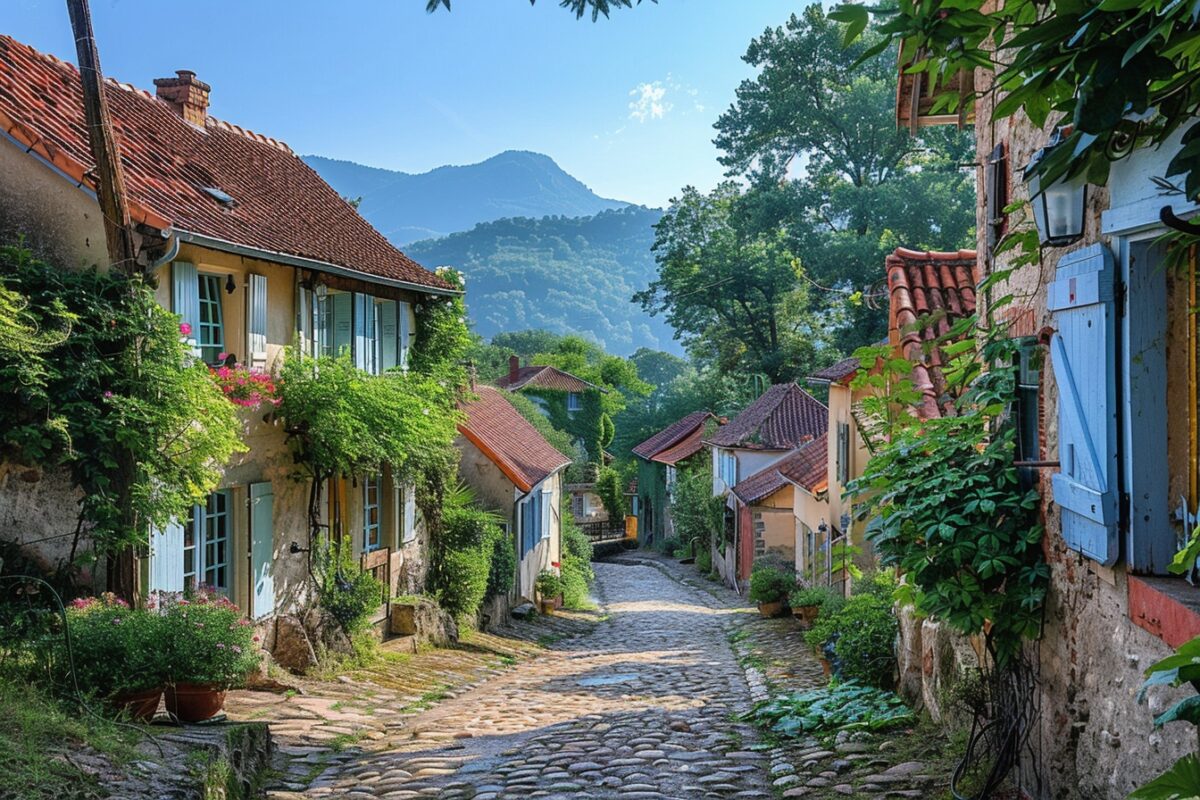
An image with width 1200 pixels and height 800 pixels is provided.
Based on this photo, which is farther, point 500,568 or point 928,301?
point 500,568

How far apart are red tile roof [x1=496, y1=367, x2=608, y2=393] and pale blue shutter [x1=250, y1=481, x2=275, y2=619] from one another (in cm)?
4230

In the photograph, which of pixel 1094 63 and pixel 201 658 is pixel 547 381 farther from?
pixel 1094 63

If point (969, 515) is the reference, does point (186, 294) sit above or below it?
above

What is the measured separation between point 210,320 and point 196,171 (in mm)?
2681

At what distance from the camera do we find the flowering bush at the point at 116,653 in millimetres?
7062

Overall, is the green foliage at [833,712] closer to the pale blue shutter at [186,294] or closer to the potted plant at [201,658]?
the potted plant at [201,658]

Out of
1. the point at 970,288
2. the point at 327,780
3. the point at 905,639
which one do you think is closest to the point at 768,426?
the point at 970,288

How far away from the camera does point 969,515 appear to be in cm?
587

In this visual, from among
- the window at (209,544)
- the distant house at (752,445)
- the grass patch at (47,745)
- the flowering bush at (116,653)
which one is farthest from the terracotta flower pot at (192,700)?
the distant house at (752,445)

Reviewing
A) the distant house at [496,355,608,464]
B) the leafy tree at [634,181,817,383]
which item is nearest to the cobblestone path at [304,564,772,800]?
the leafy tree at [634,181,817,383]

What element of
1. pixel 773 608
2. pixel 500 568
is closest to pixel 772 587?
pixel 773 608

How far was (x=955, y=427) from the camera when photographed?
20.9 feet

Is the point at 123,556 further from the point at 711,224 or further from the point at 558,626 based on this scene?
the point at 711,224

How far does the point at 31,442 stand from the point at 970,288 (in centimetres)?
943
